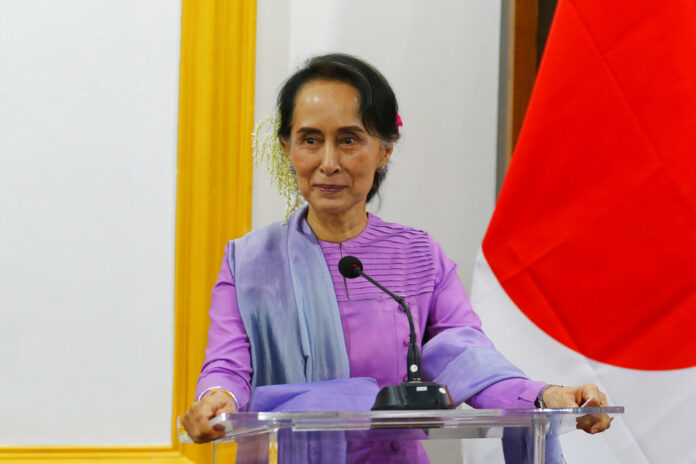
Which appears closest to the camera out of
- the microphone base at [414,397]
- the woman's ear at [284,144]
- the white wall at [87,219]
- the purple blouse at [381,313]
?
the microphone base at [414,397]

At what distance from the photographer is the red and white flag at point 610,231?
5.73 ft

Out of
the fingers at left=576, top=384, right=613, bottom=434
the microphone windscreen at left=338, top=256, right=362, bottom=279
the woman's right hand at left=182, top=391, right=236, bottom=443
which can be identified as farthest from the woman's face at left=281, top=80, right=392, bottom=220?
the fingers at left=576, top=384, right=613, bottom=434

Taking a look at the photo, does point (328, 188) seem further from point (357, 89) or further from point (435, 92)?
point (435, 92)

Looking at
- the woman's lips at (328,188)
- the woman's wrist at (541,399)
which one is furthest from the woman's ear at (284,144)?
the woman's wrist at (541,399)

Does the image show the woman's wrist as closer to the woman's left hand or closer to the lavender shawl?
the woman's left hand

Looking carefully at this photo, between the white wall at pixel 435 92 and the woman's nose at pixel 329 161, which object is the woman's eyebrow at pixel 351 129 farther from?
the white wall at pixel 435 92

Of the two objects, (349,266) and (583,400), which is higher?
(349,266)

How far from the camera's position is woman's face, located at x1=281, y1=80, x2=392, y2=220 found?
5.16 feet

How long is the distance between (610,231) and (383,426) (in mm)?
1025

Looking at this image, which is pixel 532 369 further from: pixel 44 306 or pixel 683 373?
pixel 44 306

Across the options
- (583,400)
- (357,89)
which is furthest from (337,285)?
(583,400)

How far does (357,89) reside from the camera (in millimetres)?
1608

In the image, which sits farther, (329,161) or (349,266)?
(329,161)

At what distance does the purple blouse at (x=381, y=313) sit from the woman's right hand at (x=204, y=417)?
0.38 feet
